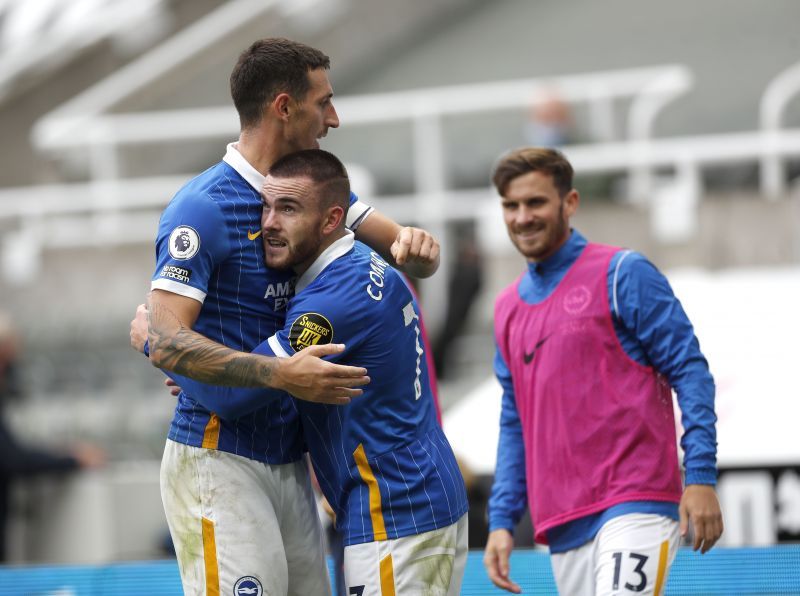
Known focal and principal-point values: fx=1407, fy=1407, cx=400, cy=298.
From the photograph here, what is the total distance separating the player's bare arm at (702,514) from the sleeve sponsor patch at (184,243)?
182 cm

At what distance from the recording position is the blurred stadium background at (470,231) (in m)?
8.38

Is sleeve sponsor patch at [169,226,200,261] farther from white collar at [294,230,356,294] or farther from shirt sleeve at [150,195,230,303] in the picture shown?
white collar at [294,230,356,294]

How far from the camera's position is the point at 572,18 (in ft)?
61.5

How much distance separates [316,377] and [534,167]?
182 centimetres

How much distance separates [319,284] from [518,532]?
4057 millimetres

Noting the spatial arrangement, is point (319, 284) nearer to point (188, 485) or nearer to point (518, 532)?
point (188, 485)

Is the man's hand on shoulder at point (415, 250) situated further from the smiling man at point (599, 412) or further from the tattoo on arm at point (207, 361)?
the smiling man at point (599, 412)

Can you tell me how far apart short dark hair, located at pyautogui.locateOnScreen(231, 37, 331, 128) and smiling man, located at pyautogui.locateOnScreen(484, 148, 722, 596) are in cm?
131

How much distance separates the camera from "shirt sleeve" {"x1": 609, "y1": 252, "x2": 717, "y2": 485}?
4.70 meters

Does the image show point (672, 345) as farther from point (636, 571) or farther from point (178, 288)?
point (178, 288)

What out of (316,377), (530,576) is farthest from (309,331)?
(530,576)

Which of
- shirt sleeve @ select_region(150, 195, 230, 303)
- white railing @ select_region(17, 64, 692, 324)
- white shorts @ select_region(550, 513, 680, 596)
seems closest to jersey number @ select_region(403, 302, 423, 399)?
shirt sleeve @ select_region(150, 195, 230, 303)

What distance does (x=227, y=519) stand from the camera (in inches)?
163

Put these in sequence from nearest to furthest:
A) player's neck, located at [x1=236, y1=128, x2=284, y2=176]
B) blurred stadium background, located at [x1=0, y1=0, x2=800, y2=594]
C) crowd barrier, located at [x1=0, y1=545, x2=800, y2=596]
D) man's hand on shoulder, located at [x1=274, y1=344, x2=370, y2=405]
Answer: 1. man's hand on shoulder, located at [x1=274, y1=344, x2=370, y2=405]
2. player's neck, located at [x1=236, y1=128, x2=284, y2=176]
3. crowd barrier, located at [x1=0, y1=545, x2=800, y2=596]
4. blurred stadium background, located at [x1=0, y1=0, x2=800, y2=594]
